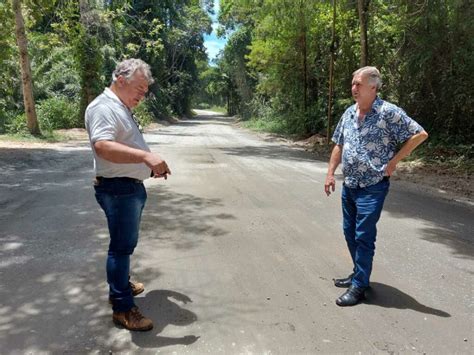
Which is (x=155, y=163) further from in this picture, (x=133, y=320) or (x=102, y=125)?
(x=133, y=320)

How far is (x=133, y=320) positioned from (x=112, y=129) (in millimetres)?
1335

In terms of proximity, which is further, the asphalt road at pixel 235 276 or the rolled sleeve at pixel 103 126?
the asphalt road at pixel 235 276

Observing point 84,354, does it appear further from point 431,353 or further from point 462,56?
point 462,56

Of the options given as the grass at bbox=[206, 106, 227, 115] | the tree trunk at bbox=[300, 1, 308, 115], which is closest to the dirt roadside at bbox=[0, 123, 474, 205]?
the tree trunk at bbox=[300, 1, 308, 115]

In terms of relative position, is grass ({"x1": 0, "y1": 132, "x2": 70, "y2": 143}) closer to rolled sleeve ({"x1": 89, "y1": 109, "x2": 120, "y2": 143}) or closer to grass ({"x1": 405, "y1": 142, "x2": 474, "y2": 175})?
grass ({"x1": 405, "y1": 142, "x2": 474, "y2": 175})

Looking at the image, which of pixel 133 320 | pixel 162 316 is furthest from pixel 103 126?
pixel 162 316

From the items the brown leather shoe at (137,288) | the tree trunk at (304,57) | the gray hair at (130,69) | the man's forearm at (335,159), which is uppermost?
the tree trunk at (304,57)

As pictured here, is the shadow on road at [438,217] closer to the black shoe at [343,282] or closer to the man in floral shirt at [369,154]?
the black shoe at [343,282]

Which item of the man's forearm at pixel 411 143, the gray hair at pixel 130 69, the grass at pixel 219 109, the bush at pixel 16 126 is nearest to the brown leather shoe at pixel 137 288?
the gray hair at pixel 130 69

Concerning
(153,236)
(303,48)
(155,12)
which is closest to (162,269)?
(153,236)

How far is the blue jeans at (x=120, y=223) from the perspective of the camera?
3057 mm

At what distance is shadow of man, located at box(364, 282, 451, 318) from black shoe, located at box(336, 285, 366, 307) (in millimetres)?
85

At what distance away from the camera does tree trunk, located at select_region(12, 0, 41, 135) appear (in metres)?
16.5

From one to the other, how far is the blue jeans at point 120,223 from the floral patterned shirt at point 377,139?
174 centimetres
